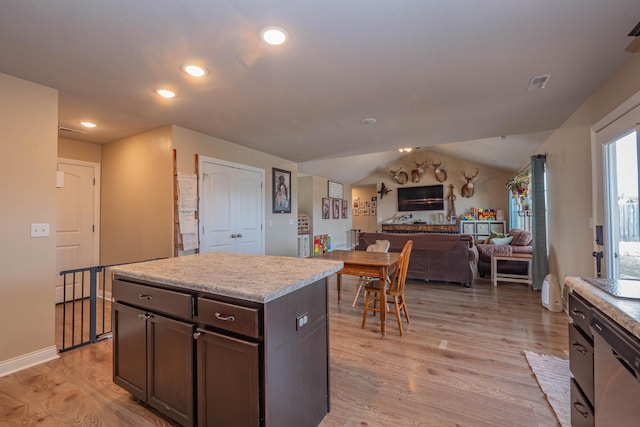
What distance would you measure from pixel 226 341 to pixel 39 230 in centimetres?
222

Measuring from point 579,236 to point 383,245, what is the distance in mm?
2140

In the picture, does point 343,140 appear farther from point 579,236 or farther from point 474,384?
point 474,384

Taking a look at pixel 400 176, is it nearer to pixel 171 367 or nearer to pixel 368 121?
pixel 368 121

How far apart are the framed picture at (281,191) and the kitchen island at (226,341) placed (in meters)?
3.27

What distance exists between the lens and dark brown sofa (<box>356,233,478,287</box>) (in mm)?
4484

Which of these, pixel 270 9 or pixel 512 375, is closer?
pixel 270 9

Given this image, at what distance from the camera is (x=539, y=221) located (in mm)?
4098

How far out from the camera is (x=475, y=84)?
2395mm

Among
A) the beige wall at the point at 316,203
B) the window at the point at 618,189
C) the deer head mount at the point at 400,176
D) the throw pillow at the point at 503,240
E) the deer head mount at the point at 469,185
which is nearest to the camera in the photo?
the window at the point at 618,189

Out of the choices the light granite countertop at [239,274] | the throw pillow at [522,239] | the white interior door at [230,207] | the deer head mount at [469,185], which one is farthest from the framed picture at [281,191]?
the deer head mount at [469,185]

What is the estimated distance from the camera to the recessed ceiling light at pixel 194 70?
2.07 meters

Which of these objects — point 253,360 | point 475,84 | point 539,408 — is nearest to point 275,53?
point 475,84

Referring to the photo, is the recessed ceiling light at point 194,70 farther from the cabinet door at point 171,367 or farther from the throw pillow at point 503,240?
the throw pillow at point 503,240

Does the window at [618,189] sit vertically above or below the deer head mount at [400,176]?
below
